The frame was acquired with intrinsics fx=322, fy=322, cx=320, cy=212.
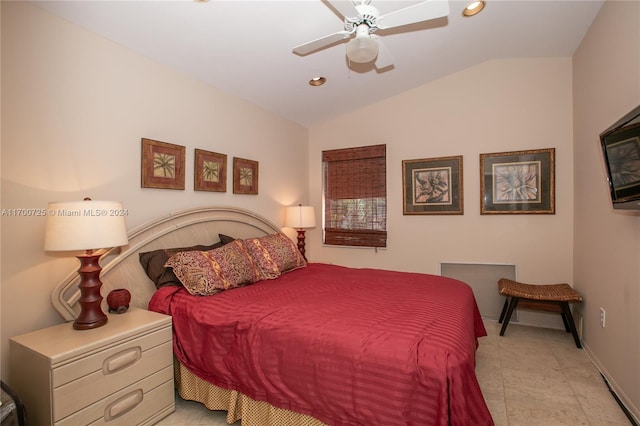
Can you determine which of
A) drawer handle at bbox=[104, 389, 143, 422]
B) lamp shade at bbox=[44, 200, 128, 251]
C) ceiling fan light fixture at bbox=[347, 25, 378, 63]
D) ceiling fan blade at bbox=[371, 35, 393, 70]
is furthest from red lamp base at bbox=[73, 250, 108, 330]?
ceiling fan blade at bbox=[371, 35, 393, 70]

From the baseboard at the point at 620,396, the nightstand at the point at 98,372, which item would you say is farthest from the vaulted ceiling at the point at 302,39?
the baseboard at the point at 620,396

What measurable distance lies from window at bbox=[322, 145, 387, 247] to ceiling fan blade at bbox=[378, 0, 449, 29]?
233 centimetres

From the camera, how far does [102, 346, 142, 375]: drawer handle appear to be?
166cm

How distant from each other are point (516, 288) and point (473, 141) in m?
1.69

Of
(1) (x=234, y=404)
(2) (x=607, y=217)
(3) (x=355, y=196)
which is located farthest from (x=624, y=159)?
(3) (x=355, y=196)

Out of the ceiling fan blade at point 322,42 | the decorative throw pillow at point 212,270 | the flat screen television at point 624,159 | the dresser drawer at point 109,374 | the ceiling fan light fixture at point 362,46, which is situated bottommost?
the dresser drawer at point 109,374

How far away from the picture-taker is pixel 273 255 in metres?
2.93

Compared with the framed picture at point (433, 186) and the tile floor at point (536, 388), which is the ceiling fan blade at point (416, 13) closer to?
the framed picture at point (433, 186)

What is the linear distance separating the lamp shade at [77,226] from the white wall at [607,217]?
3.15m

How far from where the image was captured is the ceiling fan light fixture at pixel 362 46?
6.08 feet

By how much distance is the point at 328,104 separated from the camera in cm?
403

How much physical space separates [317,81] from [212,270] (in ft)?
7.33

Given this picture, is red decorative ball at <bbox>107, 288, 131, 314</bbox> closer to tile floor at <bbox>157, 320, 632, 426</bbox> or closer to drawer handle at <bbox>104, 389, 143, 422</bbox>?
drawer handle at <bbox>104, 389, 143, 422</bbox>

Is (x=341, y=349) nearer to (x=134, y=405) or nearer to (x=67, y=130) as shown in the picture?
(x=134, y=405)
